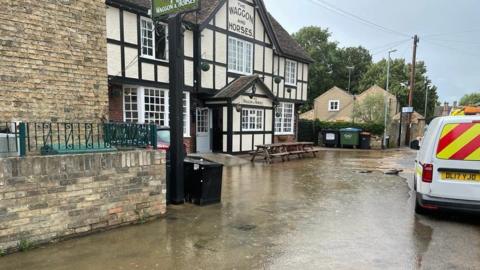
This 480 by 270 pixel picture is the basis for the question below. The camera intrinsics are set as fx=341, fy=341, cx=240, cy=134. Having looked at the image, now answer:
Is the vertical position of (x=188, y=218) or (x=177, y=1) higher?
(x=177, y=1)

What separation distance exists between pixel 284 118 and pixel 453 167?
49.2 ft

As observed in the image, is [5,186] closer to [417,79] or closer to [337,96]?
[337,96]

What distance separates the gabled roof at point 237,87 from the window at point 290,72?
4.22 meters

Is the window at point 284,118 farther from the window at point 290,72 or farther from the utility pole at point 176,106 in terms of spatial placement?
the utility pole at point 176,106

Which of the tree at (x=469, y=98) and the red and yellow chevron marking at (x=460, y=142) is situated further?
the tree at (x=469, y=98)

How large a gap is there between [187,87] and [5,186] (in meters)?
10.3

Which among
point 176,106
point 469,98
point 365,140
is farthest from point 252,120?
point 469,98

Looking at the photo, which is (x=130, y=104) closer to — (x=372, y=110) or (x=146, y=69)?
(x=146, y=69)

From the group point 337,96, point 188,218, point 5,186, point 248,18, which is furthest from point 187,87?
point 337,96

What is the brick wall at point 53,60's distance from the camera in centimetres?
573

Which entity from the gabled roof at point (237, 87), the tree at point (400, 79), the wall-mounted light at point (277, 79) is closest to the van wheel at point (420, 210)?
the gabled roof at point (237, 87)

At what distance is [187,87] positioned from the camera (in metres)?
14.1

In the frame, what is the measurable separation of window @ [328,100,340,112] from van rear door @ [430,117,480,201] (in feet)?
124

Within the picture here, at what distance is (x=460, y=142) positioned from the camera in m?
5.84
